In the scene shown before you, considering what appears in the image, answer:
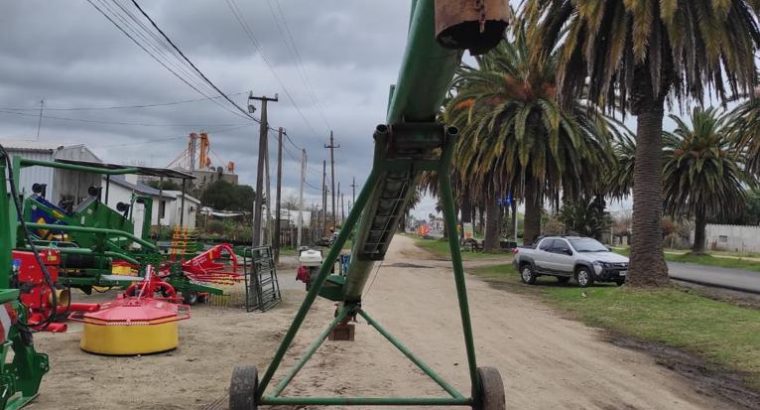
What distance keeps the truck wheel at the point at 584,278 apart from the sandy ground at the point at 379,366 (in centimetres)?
680

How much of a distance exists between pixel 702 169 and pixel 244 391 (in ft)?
123

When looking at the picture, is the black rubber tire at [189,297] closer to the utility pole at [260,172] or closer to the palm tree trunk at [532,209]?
the utility pole at [260,172]

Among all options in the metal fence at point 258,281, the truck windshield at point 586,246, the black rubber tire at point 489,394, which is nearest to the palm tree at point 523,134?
the truck windshield at point 586,246

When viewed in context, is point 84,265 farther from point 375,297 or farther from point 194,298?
point 375,297

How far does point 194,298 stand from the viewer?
14.1 meters

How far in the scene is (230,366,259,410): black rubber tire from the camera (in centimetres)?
480

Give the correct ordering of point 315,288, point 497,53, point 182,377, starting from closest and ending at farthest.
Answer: point 315,288 < point 182,377 < point 497,53

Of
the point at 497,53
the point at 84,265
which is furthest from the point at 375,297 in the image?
the point at 497,53

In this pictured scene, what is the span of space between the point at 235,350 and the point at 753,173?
29.4m

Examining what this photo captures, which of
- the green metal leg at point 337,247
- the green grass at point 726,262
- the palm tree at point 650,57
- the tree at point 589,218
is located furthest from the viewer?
the tree at point 589,218

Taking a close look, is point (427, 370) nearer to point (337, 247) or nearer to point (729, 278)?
point (337, 247)

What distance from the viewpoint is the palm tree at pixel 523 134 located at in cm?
2834

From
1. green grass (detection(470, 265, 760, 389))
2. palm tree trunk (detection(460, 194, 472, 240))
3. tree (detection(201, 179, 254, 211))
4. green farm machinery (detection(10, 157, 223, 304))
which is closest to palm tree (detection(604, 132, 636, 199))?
palm tree trunk (detection(460, 194, 472, 240))

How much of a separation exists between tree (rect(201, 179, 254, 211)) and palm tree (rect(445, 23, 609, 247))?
44592mm
